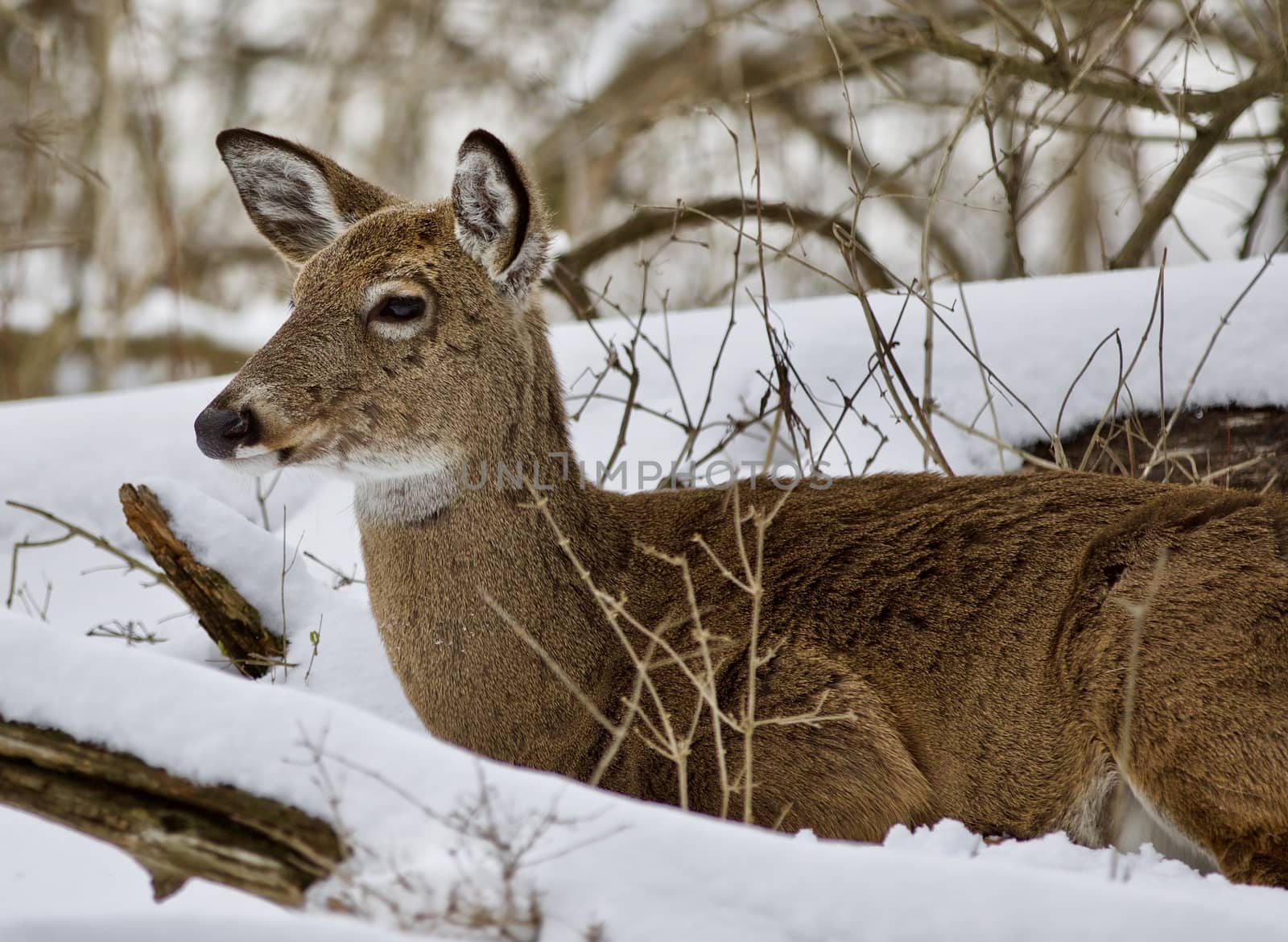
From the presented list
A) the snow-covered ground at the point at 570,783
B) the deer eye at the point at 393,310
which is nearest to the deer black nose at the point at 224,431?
the deer eye at the point at 393,310

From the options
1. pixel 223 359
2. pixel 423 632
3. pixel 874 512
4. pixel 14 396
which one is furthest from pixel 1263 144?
pixel 14 396

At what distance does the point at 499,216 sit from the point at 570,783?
6.10 ft

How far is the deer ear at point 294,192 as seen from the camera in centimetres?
451

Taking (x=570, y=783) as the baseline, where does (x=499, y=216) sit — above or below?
above

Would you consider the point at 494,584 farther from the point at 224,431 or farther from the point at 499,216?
the point at 499,216

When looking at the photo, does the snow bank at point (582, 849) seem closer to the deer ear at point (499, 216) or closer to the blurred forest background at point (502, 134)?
the deer ear at point (499, 216)

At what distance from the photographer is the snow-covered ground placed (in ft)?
7.91

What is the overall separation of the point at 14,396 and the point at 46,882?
8.34 metres

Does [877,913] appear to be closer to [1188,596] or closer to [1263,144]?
[1188,596]

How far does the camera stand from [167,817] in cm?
268

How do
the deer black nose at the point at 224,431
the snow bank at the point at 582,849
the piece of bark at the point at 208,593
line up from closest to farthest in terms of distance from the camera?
the snow bank at the point at 582,849 < the deer black nose at the point at 224,431 < the piece of bark at the point at 208,593

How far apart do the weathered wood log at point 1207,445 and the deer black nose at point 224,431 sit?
300cm

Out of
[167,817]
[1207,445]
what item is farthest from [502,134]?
[167,817]

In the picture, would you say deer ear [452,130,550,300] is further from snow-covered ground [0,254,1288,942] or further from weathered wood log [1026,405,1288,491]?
weathered wood log [1026,405,1288,491]
